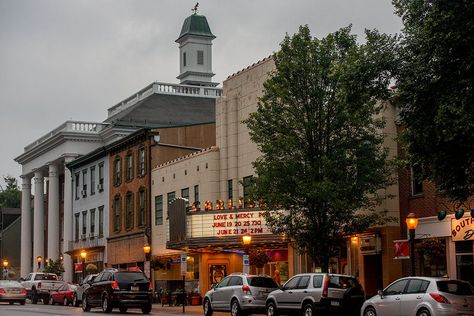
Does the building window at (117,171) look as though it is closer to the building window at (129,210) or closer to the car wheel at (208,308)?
the building window at (129,210)

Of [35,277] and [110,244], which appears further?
[110,244]

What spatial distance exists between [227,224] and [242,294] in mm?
10363

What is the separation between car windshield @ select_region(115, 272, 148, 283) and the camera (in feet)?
123

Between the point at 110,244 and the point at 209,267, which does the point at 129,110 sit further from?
the point at 209,267

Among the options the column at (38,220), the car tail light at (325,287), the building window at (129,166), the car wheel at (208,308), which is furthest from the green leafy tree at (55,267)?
the car tail light at (325,287)

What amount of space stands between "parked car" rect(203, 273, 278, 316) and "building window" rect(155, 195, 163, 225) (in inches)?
828

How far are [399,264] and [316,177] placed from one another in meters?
6.27

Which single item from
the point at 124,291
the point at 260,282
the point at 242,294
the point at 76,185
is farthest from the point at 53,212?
the point at 242,294

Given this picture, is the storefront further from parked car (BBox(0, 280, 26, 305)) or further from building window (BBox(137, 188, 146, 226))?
building window (BBox(137, 188, 146, 226))

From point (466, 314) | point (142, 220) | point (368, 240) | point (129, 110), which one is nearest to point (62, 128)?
point (129, 110)

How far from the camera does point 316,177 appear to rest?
3288 cm

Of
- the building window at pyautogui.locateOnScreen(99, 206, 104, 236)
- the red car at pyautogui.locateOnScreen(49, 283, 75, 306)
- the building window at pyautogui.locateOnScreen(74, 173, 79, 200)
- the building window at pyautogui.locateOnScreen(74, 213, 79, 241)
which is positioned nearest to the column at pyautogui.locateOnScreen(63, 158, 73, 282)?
the building window at pyautogui.locateOnScreen(74, 213, 79, 241)

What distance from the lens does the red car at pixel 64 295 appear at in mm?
50031

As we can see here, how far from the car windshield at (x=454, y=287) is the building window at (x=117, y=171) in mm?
39882
